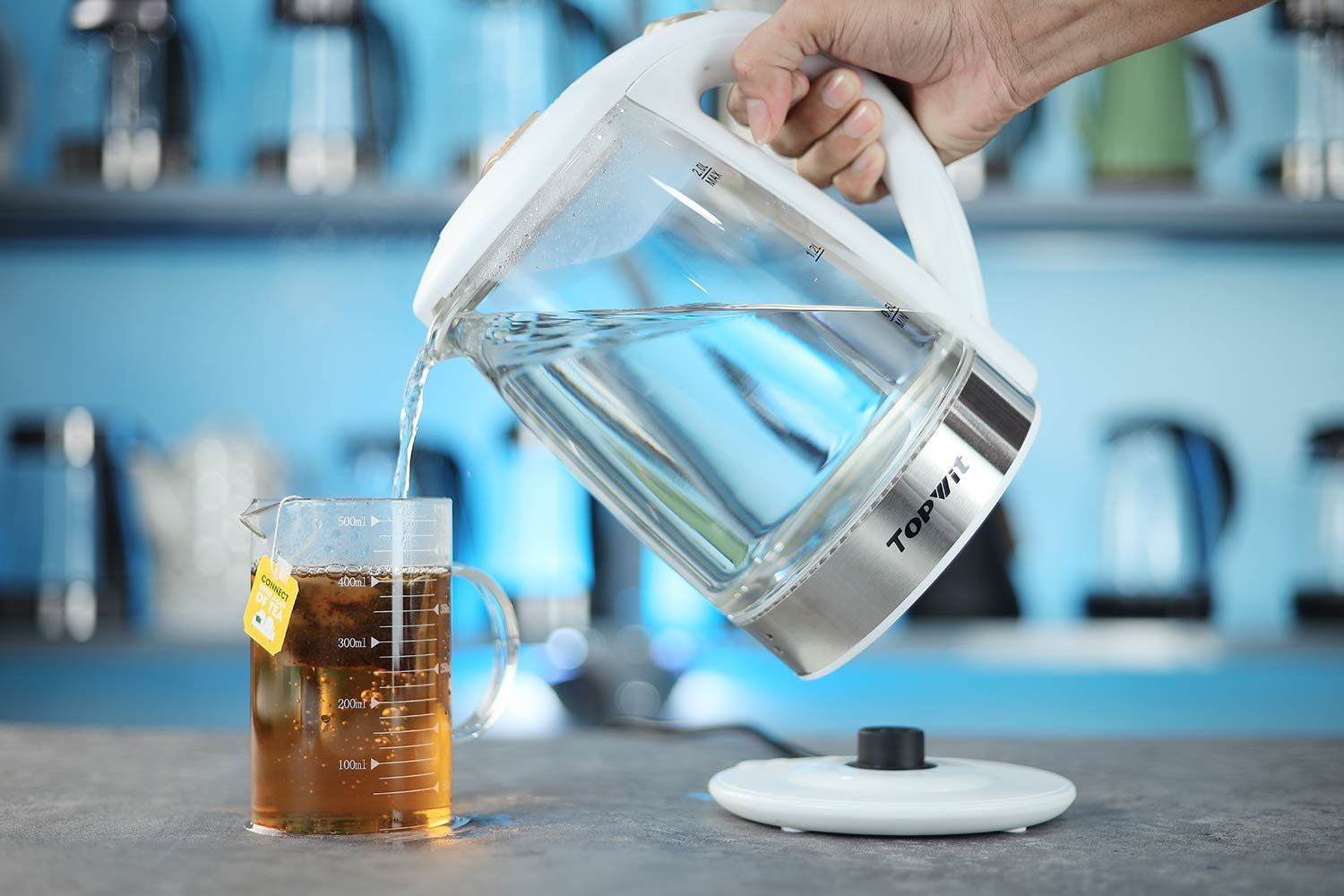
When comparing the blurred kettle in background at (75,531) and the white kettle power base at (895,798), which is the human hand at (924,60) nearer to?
the white kettle power base at (895,798)

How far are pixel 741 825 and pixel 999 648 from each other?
1068 mm

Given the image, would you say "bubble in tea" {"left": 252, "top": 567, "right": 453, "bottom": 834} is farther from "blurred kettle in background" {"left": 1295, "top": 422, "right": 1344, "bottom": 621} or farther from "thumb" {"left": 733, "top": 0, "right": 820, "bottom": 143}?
"blurred kettle in background" {"left": 1295, "top": 422, "right": 1344, "bottom": 621}

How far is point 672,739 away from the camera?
99cm

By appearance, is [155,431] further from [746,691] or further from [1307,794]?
[1307,794]

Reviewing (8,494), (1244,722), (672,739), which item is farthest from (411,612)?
(1244,722)

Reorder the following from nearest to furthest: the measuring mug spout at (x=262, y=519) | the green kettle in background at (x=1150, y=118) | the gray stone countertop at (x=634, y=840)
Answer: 1. the gray stone countertop at (x=634, y=840)
2. the measuring mug spout at (x=262, y=519)
3. the green kettle in background at (x=1150, y=118)

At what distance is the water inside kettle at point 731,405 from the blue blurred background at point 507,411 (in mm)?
1020

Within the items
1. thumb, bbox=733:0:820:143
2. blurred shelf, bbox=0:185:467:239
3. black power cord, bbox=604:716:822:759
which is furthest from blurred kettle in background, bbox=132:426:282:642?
thumb, bbox=733:0:820:143

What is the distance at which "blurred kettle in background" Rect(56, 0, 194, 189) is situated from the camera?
5.73 ft

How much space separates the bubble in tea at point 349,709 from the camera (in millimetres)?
624

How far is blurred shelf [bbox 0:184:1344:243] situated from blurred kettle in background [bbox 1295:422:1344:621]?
27 centimetres

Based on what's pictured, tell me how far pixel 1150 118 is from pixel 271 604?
4.54 feet

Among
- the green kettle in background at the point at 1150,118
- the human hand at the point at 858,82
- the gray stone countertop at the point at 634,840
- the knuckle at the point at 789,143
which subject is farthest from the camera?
the green kettle in background at the point at 1150,118

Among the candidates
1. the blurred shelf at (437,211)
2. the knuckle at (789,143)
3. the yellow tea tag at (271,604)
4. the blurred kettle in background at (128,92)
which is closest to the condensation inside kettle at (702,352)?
the yellow tea tag at (271,604)
